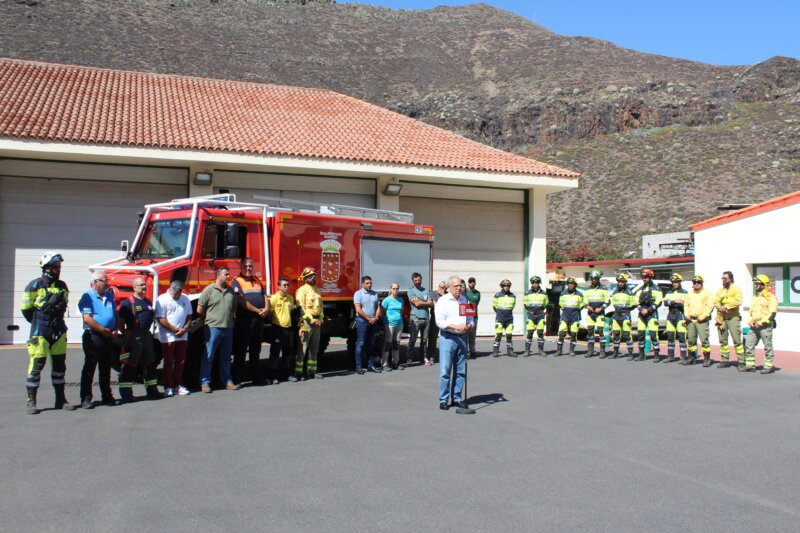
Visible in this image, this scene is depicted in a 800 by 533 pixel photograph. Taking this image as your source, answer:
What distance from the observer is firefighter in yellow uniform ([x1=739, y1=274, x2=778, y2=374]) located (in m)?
12.5

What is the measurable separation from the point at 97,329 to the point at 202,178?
931 centimetres

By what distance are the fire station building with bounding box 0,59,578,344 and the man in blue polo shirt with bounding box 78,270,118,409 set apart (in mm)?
6460

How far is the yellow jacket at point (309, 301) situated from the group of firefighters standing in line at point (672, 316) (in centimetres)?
461

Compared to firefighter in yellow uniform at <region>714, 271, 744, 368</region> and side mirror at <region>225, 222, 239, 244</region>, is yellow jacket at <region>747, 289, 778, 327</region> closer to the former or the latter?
firefighter in yellow uniform at <region>714, 271, 744, 368</region>

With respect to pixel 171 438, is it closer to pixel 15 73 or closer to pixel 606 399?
pixel 606 399

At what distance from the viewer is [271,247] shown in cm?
1159

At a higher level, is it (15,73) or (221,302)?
(15,73)

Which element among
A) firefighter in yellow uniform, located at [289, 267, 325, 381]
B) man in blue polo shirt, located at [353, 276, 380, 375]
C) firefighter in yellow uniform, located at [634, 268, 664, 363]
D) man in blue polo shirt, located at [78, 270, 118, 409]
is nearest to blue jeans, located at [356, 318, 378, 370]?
man in blue polo shirt, located at [353, 276, 380, 375]

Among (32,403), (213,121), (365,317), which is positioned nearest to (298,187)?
(213,121)

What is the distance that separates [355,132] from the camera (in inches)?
799

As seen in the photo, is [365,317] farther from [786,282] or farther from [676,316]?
[786,282]

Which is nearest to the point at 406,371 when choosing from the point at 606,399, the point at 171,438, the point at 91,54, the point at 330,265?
the point at 330,265

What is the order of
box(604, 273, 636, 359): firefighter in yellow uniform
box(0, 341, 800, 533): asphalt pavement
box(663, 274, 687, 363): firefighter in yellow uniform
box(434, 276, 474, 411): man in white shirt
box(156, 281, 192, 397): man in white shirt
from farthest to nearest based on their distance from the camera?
box(604, 273, 636, 359): firefighter in yellow uniform < box(663, 274, 687, 363): firefighter in yellow uniform < box(156, 281, 192, 397): man in white shirt < box(434, 276, 474, 411): man in white shirt < box(0, 341, 800, 533): asphalt pavement

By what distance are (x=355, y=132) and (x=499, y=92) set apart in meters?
50.6
